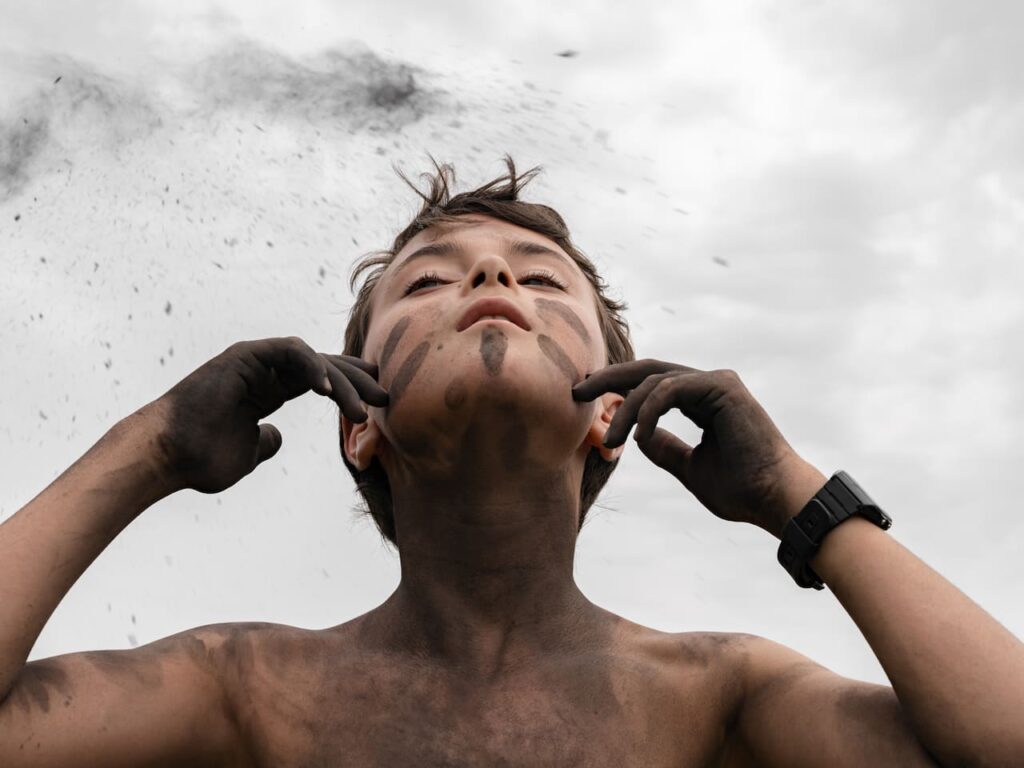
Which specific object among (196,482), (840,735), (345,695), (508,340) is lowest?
(840,735)

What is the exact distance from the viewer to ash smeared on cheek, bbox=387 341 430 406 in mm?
3654

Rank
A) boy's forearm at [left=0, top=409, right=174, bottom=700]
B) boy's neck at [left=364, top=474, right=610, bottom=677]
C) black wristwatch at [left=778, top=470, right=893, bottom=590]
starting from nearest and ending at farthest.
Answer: boy's forearm at [left=0, top=409, right=174, bottom=700] → black wristwatch at [left=778, top=470, right=893, bottom=590] → boy's neck at [left=364, top=474, right=610, bottom=677]

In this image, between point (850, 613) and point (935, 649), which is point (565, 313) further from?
point (935, 649)

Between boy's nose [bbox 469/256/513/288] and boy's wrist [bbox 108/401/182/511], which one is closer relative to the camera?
boy's wrist [bbox 108/401/182/511]

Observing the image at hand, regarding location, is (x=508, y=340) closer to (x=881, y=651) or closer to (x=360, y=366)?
(x=360, y=366)

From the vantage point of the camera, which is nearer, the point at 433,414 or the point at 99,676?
the point at 99,676

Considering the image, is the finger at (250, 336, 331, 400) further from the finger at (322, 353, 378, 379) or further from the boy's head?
the boy's head

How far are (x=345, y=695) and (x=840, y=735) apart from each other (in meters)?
1.44

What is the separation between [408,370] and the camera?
12.0 feet

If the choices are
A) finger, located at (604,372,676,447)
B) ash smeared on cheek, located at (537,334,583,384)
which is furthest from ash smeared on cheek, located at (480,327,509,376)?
finger, located at (604,372,676,447)

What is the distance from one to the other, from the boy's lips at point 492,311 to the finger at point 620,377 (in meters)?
0.27

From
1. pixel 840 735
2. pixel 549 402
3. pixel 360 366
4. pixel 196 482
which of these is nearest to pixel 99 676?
pixel 196 482

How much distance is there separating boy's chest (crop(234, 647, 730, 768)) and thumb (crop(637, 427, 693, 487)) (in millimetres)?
625

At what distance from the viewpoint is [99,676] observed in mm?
3336
